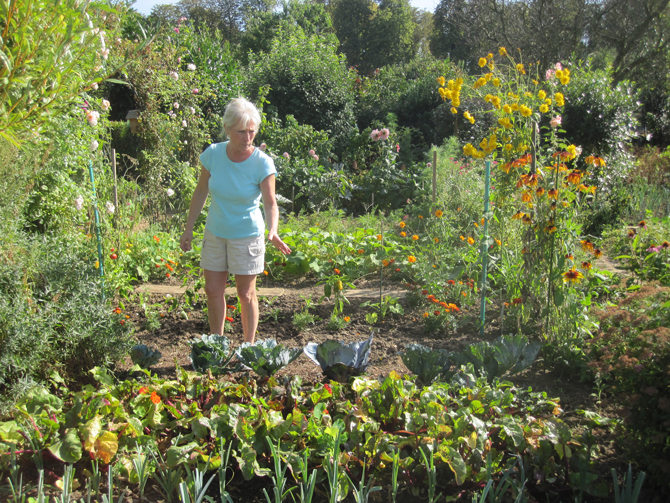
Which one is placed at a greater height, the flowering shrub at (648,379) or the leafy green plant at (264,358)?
the flowering shrub at (648,379)

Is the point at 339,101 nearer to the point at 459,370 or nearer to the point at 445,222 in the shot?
the point at 445,222

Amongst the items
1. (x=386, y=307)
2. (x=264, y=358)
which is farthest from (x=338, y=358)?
(x=386, y=307)

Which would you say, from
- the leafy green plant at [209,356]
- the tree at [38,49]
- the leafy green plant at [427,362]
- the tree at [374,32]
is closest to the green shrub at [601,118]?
the leafy green plant at [427,362]

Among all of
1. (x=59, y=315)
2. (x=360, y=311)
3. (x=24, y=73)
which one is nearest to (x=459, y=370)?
(x=360, y=311)

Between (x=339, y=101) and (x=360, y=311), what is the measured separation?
7961 mm

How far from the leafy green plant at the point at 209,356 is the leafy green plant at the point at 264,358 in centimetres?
11

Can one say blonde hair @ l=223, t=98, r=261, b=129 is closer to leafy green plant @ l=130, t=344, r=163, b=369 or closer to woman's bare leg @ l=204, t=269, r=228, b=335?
woman's bare leg @ l=204, t=269, r=228, b=335

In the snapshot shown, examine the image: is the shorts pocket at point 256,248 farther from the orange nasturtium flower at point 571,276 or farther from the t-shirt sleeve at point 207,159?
the orange nasturtium flower at point 571,276

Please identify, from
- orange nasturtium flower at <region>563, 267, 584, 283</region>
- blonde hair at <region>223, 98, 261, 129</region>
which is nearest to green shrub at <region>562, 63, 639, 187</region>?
orange nasturtium flower at <region>563, 267, 584, 283</region>

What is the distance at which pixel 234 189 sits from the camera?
8.84ft

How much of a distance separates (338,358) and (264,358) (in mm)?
370

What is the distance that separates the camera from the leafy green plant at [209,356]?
2.45m

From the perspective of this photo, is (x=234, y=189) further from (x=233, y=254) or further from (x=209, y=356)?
(x=209, y=356)

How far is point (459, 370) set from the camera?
235 cm
